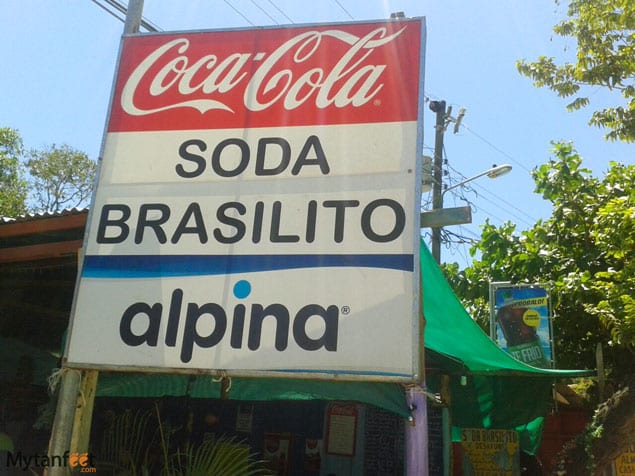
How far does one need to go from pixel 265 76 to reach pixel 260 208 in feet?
2.85

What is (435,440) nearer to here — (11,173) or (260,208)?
(260,208)

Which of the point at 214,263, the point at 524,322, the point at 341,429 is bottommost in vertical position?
the point at 341,429

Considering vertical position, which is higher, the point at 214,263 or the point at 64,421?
the point at 214,263

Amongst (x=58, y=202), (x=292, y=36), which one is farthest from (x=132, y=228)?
(x=58, y=202)

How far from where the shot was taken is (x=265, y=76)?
3.86 metres

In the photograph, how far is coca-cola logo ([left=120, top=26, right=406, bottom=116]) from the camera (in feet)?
12.3

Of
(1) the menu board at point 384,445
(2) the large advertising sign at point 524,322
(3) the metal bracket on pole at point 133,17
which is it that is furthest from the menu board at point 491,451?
(3) the metal bracket on pole at point 133,17

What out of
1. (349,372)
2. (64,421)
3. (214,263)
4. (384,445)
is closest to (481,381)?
(384,445)

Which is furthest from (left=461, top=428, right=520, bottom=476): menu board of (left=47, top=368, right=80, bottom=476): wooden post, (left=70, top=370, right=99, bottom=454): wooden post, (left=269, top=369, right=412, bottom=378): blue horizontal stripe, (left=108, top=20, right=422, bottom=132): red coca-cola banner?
(left=47, top=368, right=80, bottom=476): wooden post

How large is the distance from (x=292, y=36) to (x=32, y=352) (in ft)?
14.0

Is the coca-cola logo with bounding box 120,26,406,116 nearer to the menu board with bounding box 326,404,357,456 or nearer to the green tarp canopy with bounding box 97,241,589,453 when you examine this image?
the green tarp canopy with bounding box 97,241,589,453

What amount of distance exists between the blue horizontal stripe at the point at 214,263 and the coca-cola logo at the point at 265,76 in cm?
93

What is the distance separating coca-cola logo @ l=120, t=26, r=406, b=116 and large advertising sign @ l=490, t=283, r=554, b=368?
5.14 meters

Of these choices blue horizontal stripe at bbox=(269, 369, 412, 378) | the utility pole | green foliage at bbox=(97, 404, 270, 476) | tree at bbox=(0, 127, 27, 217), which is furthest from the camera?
tree at bbox=(0, 127, 27, 217)
